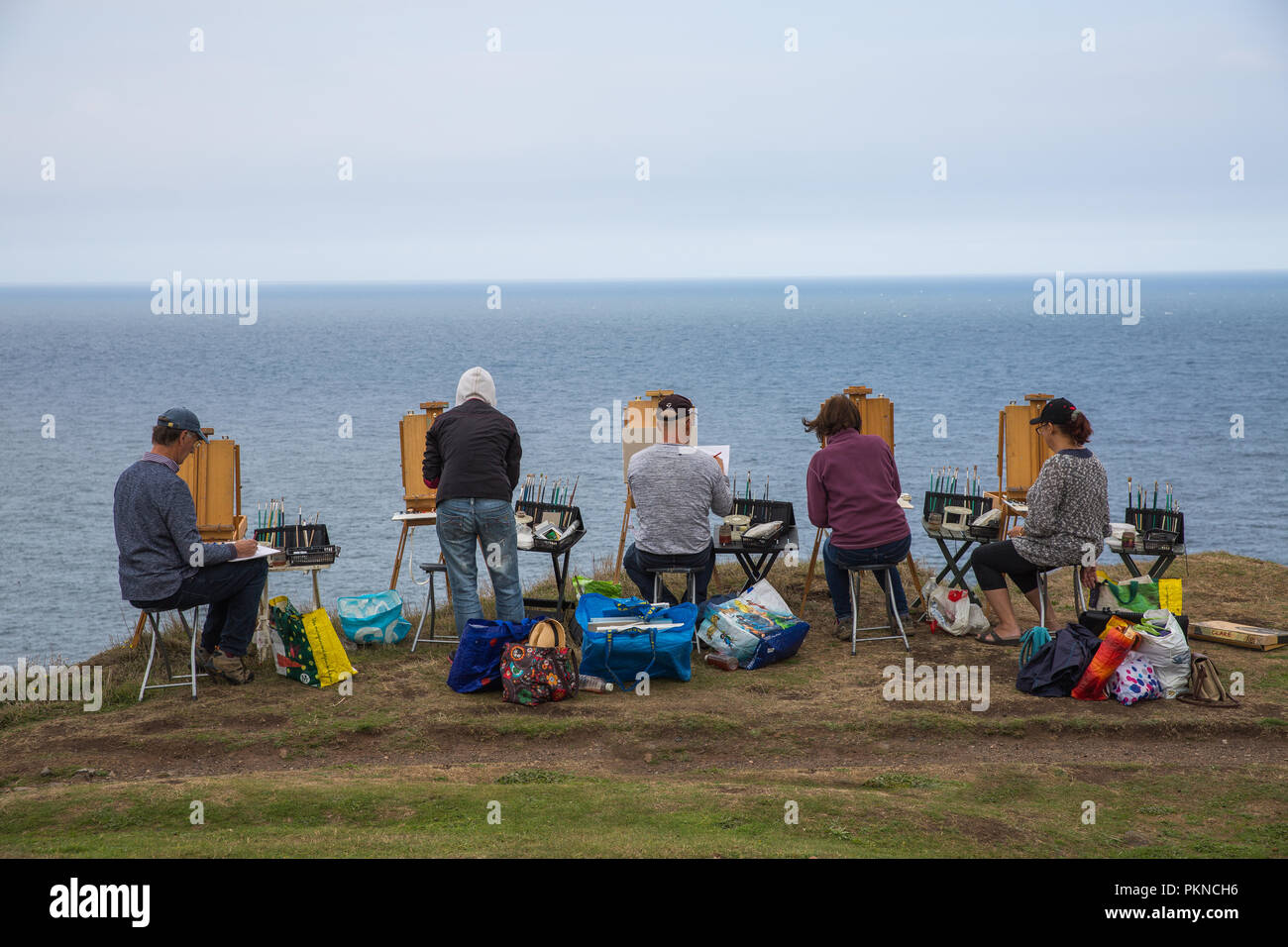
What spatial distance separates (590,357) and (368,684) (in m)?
66.5

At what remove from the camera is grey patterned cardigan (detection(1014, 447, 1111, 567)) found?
22.5 ft

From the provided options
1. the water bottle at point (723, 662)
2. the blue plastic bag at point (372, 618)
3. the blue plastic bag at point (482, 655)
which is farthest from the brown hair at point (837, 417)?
the blue plastic bag at point (372, 618)

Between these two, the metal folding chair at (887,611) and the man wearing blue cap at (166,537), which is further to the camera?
the metal folding chair at (887,611)

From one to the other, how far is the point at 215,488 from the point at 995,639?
5.21 m

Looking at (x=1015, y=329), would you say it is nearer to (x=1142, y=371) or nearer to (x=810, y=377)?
(x=1142, y=371)

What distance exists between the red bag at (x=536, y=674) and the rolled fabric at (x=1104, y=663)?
2.83m

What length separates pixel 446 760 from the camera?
18.8 feet

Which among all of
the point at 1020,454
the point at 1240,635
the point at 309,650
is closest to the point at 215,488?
the point at 309,650

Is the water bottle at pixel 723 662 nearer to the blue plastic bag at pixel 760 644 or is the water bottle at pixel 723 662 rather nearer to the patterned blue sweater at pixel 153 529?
the blue plastic bag at pixel 760 644

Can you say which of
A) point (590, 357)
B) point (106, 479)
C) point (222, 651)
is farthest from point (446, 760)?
point (590, 357)

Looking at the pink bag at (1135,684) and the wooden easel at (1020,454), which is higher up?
the wooden easel at (1020,454)

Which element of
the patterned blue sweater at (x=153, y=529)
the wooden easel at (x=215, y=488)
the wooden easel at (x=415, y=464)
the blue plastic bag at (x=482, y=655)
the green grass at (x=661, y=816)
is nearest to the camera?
the green grass at (x=661, y=816)

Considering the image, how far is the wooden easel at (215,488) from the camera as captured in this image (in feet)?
24.8

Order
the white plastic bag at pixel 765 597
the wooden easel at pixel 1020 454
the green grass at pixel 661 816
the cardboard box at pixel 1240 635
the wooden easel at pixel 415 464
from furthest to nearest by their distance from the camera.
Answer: the wooden easel at pixel 1020 454
the wooden easel at pixel 415 464
the white plastic bag at pixel 765 597
the cardboard box at pixel 1240 635
the green grass at pixel 661 816
